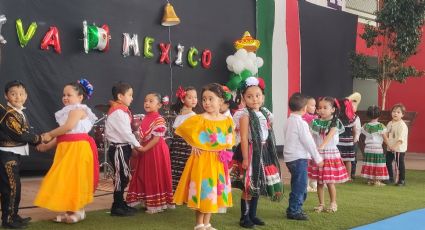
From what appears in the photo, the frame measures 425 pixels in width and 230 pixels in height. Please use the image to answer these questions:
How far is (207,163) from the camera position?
157 inches

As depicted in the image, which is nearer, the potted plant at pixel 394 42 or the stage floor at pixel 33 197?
the stage floor at pixel 33 197

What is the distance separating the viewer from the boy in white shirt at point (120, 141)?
4.68 metres

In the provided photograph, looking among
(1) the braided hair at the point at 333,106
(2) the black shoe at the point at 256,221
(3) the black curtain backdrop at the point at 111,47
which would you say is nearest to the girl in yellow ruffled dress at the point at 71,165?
(2) the black shoe at the point at 256,221

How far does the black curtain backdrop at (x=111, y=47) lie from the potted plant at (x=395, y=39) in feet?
9.18

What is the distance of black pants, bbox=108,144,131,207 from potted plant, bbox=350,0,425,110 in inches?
315

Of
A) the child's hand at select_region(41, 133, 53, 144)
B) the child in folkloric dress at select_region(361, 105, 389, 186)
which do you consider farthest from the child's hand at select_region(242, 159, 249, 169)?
the child in folkloric dress at select_region(361, 105, 389, 186)

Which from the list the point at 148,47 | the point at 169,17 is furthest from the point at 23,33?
the point at 169,17

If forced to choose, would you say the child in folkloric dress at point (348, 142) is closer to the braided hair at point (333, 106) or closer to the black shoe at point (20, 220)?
the braided hair at point (333, 106)

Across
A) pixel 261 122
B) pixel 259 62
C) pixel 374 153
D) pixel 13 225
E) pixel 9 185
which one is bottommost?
pixel 13 225

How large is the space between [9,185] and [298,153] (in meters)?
2.41

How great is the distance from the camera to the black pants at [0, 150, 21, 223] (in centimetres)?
405

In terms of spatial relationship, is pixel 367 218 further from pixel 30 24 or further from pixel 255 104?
pixel 30 24

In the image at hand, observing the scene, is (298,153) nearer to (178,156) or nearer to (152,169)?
(178,156)

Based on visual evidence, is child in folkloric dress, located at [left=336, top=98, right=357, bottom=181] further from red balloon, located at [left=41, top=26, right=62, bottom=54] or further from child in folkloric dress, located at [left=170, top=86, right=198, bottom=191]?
red balloon, located at [left=41, top=26, right=62, bottom=54]
